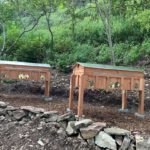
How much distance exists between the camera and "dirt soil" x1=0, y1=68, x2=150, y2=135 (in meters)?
5.76

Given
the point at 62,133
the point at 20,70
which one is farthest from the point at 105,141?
the point at 20,70

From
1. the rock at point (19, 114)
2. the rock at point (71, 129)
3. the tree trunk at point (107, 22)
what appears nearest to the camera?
the rock at point (71, 129)

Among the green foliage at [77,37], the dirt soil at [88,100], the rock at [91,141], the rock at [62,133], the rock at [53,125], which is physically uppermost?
the green foliage at [77,37]

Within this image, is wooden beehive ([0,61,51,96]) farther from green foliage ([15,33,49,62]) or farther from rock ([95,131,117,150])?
rock ([95,131,117,150])

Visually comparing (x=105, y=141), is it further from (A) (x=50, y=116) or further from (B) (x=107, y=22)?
(B) (x=107, y=22)

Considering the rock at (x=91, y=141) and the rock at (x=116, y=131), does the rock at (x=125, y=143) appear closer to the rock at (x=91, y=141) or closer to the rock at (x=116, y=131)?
the rock at (x=116, y=131)

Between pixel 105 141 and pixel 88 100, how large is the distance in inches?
134

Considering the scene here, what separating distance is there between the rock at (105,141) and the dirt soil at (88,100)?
0.72m

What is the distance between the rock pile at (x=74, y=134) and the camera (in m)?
4.43

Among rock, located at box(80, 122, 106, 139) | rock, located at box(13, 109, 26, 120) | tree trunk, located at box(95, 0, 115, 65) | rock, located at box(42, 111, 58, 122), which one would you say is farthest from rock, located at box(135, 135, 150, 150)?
tree trunk, located at box(95, 0, 115, 65)

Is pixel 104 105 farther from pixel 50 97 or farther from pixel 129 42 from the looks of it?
pixel 129 42

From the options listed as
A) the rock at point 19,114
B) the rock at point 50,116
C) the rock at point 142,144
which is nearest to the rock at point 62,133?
the rock at point 50,116

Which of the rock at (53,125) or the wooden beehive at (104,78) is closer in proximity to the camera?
the rock at (53,125)

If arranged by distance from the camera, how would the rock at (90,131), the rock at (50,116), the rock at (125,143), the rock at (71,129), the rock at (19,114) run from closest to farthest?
the rock at (125,143) < the rock at (90,131) < the rock at (71,129) < the rock at (50,116) < the rock at (19,114)
